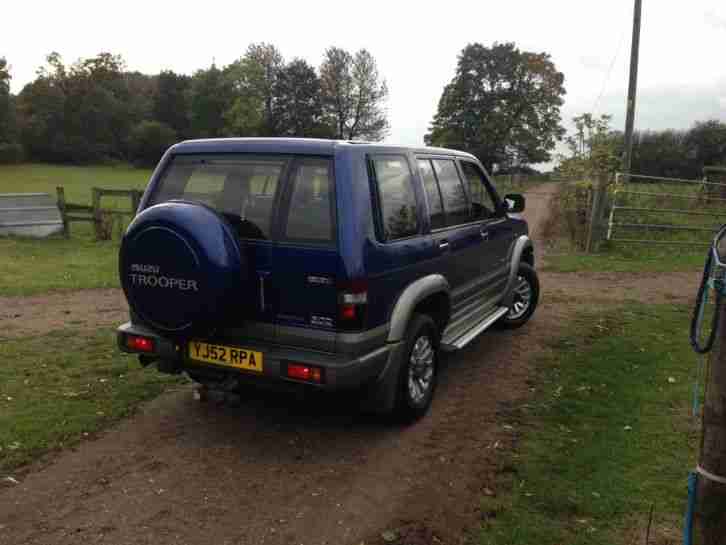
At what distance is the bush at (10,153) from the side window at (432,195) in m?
61.6

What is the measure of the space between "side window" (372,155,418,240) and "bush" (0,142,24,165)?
203 ft

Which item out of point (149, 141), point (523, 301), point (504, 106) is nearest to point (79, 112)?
point (149, 141)

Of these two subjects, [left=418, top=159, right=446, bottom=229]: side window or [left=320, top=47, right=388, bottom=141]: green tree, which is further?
[left=320, top=47, right=388, bottom=141]: green tree

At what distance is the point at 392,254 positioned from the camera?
158 inches

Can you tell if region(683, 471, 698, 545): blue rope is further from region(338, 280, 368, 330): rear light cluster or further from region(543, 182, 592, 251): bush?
region(543, 182, 592, 251): bush

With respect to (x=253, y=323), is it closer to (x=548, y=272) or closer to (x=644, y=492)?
(x=644, y=492)

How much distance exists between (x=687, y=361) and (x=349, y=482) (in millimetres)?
3999

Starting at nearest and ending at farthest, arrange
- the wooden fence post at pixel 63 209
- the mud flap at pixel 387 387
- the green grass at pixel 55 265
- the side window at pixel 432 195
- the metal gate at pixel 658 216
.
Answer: the mud flap at pixel 387 387, the side window at pixel 432 195, the green grass at pixel 55 265, the metal gate at pixel 658 216, the wooden fence post at pixel 63 209

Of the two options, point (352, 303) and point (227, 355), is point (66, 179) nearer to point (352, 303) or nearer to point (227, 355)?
point (227, 355)

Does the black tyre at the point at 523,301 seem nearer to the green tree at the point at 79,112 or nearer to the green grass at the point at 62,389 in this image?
the green grass at the point at 62,389

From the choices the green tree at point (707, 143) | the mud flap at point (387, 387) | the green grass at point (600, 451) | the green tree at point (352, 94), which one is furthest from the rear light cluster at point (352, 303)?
the green tree at point (352, 94)

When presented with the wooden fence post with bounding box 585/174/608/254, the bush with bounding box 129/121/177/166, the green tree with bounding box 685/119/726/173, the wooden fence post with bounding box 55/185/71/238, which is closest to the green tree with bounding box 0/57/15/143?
the bush with bounding box 129/121/177/166

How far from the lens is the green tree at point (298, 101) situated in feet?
222

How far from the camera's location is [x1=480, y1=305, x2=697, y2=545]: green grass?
10.7 ft
